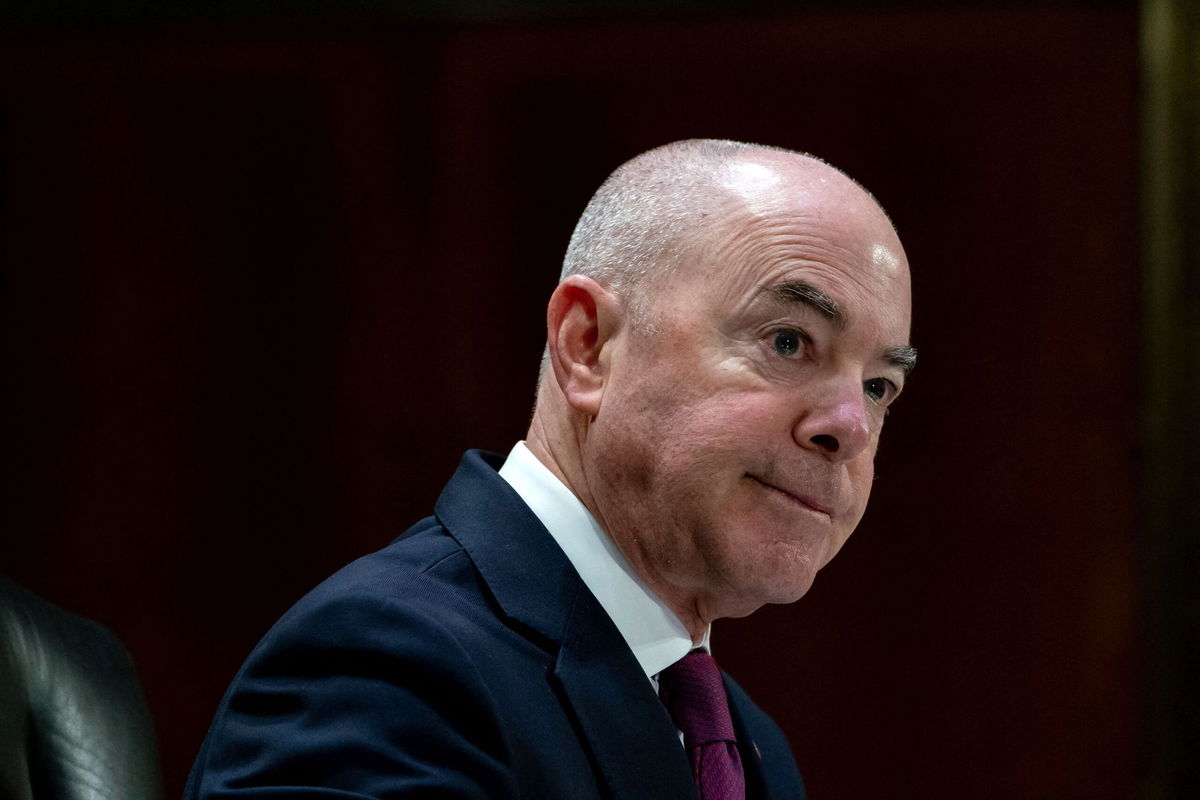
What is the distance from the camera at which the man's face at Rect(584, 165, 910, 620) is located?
4.25 feet

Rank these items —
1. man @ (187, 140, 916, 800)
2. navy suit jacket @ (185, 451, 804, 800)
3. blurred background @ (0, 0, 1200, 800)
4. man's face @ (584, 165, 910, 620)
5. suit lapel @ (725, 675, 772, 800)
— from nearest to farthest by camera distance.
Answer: navy suit jacket @ (185, 451, 804, 800), man @ (187, 140, 916, 800), man's face @ (584, 165, 910, 620), suit lapel @ (725, 675, 772, 800), blurred background @ (0, 0, 1200, 800)

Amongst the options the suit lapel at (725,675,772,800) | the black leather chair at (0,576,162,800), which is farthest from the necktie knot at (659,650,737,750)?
the black leather chair at (0,576,162,800)

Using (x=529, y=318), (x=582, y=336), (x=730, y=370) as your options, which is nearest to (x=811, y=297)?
(x=730, y=370)

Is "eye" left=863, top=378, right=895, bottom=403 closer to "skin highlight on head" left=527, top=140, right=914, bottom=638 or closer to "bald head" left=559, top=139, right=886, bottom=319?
"skin highlight on head" left=527, top=140, right=914, bottom=638

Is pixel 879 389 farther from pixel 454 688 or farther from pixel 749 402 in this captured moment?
pixel 454 688

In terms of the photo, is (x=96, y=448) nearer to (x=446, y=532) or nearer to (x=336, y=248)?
(x=336, y=248)

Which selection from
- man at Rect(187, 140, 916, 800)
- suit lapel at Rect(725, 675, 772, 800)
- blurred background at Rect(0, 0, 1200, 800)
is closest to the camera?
man at Rect(187, 140, 916, 800)

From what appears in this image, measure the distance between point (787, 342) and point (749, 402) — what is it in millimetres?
71

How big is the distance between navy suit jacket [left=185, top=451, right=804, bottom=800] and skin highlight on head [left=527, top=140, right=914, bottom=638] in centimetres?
10

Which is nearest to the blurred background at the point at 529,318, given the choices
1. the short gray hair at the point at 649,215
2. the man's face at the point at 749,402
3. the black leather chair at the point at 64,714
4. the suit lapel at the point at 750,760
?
the suit lapel at the point at 750,760

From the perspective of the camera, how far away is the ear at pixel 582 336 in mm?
1381

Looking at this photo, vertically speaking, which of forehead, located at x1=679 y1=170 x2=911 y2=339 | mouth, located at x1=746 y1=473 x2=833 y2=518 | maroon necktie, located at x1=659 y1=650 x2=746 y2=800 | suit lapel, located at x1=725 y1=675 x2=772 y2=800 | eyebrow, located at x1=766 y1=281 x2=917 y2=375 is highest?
forehead, located at x1=679 y1=170 x2=911 y2=339

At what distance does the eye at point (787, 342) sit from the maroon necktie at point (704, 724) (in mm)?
312

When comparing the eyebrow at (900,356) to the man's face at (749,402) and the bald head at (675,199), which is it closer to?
the man's face at (749,402)
